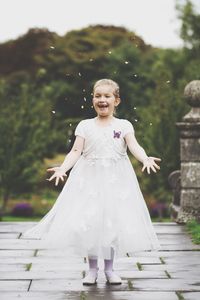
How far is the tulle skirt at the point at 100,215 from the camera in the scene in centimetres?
603

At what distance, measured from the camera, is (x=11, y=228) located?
32.9 ft

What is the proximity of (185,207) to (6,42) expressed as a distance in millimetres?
40705

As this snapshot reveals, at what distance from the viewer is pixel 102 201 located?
20.0 feet

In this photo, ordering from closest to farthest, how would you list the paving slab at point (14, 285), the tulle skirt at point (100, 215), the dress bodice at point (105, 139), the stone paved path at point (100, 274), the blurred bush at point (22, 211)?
the stone paved path at point (100, 274) < the paving slab at point (14, 285) < the tulle skirt at point (100, 215) < the dress bodice at point (105, 139) < the blurred bush at point (22, 211)

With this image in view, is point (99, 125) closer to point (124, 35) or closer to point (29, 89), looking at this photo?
point (29, 89)

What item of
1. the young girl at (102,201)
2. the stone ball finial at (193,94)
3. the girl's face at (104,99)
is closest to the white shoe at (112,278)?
the young girl at (102,201)

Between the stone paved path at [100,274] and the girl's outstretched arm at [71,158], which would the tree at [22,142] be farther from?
the girl's outstretched arm at [71,158]

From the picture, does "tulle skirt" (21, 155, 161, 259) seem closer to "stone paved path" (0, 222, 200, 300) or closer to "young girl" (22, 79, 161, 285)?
"young girl" (22, 79, 161, 285)

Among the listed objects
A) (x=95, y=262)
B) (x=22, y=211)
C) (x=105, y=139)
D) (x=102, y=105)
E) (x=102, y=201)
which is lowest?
(x=22, y=211)

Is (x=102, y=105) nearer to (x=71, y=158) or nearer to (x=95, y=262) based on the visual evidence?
(x=71, y=158)

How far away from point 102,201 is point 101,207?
0.05 metres

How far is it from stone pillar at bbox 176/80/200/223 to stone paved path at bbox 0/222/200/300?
1847 millimetres

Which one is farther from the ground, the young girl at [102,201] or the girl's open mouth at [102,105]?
the girl's open mouth at [102,105]

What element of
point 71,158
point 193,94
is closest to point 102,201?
point 71,158
